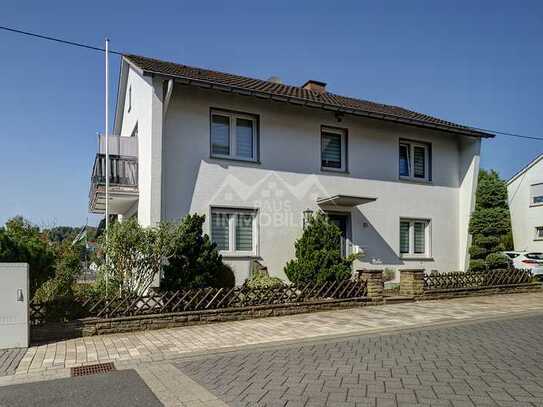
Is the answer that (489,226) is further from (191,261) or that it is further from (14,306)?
(14,306)

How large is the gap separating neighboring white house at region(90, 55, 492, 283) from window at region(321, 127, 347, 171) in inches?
1.4

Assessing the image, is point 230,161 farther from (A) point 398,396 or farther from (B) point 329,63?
(A) point 398,396

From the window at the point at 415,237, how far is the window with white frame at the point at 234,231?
5.76 meters

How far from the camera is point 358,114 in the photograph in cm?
1465

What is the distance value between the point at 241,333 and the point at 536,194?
27.7 meters

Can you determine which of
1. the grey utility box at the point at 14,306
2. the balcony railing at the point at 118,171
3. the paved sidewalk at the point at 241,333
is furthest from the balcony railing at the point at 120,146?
the paved sidewalk at the point at 241,333

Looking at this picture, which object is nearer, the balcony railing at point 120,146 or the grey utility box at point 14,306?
the grey utility box at point 14,306

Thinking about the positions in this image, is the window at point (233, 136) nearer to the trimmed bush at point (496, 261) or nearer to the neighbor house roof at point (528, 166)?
the trimmed bush at point (496, 261)

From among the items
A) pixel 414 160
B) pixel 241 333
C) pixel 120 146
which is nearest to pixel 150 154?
pixel 120 146

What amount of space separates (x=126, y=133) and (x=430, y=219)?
38.7 feet

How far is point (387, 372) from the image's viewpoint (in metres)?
5.79

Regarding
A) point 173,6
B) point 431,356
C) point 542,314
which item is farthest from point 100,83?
point 542,314

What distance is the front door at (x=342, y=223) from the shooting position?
14.9 meters

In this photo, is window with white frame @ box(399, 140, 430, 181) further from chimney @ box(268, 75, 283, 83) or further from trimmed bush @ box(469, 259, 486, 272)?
chimney @ box(268, 75, 283, 83)
